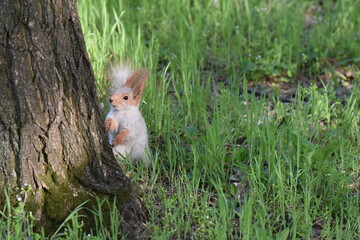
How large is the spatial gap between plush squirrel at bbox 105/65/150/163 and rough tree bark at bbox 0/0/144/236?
1.40 feet

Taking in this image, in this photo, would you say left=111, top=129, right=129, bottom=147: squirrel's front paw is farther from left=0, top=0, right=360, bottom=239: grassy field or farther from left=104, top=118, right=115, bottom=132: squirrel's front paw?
left=0, top=0, right=360, bottom=239: grassy field

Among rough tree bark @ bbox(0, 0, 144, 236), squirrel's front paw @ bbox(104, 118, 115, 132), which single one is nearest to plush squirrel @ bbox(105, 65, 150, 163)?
squirrel's front paw @ bbox(104, 118, 115, 132)

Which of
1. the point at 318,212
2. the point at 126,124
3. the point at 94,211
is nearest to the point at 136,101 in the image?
the point at 126,124

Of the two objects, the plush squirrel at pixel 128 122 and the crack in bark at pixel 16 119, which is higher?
the crack in bark at pixel 16 119

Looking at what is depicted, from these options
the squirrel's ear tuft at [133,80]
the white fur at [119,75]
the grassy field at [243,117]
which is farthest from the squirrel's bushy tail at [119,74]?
the grassy field at [243,117]

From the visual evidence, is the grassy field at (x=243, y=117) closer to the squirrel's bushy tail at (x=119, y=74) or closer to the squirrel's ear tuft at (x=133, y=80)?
the squirrel's bushy tail at (x=119, y=74)

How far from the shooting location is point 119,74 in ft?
13.4

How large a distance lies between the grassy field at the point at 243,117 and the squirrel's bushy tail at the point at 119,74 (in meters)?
0.23

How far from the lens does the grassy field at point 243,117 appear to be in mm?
3338

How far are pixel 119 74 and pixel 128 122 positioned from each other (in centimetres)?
50

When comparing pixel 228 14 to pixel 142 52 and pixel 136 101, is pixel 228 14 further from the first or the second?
pixel 136 101

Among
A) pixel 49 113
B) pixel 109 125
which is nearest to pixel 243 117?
pixel 109 125

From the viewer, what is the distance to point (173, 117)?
14.2 feet

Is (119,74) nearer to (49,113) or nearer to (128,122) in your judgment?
(128,122)
